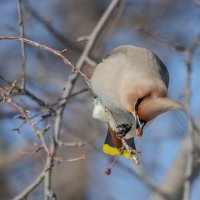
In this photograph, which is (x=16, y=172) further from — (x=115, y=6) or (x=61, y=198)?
(x=115, y=6)

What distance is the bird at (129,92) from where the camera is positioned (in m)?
3.05

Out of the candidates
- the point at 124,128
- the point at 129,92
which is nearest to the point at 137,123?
the point at 129,92

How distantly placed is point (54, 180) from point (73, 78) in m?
3.55

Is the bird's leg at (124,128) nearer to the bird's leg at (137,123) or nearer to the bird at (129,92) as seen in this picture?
the bird at (129,92)

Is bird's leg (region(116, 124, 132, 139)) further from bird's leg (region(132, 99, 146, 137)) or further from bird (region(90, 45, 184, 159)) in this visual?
bird's leg (region(132, 99, 146, 137))

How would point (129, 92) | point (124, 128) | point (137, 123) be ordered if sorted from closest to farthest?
point (137, 123), point (129, 92), point (124, 128)

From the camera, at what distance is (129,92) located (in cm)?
329

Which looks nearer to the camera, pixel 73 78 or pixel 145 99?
pixel 145 99

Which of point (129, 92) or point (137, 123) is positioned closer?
point (137, 123)

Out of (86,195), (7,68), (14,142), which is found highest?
(7,68)

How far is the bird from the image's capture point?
120 inches

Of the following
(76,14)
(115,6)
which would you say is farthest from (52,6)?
(115,6)

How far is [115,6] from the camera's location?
3.90 m

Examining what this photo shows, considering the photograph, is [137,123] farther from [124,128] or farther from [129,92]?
[124,128]
